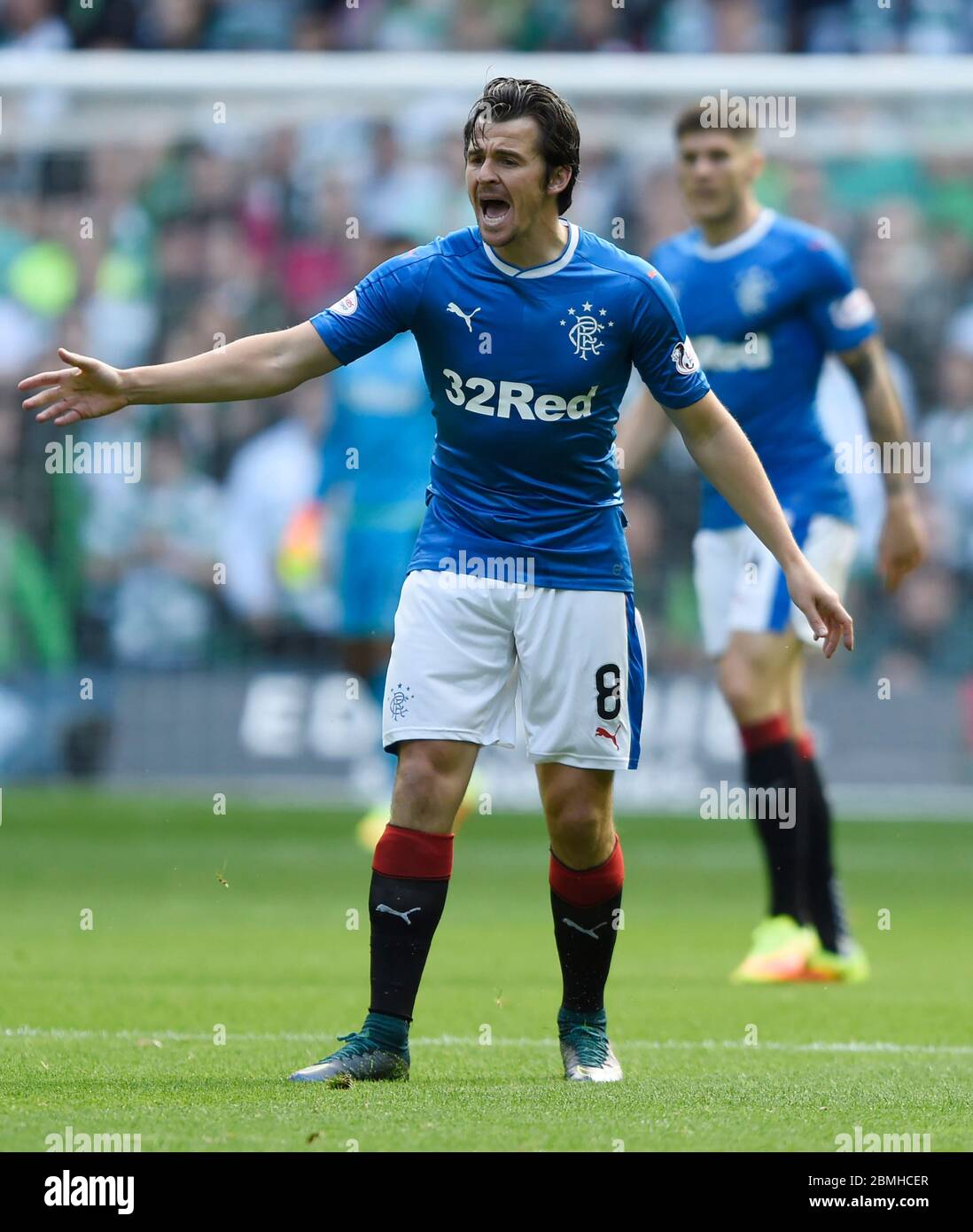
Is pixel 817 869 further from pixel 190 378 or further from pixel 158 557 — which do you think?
pixel 158 557

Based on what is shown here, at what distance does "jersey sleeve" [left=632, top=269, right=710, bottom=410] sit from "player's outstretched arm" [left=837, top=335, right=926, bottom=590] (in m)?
2.66

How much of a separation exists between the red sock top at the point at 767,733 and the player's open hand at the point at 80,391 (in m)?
3.42

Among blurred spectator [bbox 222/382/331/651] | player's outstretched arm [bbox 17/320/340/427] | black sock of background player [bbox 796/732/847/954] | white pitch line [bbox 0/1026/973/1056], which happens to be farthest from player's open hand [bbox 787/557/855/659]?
blurred spectator [bbox 222/382/331/651]

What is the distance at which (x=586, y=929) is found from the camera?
5086mm

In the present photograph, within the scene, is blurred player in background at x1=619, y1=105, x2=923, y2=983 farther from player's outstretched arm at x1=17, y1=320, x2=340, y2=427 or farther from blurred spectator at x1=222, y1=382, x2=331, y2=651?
blurred spectator at x1=222, y1=382, x2=331, y2=651

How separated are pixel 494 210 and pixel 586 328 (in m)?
0.34

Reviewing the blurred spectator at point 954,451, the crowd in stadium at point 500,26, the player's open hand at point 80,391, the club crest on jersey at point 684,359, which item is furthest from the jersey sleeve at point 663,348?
the crowd in stadium at point 500,26

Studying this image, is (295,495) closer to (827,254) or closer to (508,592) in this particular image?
(827,254)

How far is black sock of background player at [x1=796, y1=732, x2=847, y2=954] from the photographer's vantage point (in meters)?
7.41

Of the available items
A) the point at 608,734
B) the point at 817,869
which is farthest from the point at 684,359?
the point at 817,869

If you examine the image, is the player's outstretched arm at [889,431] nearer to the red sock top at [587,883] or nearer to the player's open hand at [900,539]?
the player's open hand at [900,539]

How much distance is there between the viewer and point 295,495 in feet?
41.9
